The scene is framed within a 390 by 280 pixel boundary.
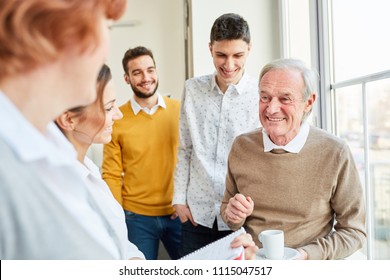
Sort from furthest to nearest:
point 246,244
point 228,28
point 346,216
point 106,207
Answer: point 228,28, point 346,216, point 246,244, point 106,207

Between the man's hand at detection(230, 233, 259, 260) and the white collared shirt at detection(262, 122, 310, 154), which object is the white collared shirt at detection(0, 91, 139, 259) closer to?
the man's hand at detection(230, 233, 259, 260)

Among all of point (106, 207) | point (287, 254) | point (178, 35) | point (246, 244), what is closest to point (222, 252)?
point (246, 244)

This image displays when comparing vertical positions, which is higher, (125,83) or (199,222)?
(125,83)

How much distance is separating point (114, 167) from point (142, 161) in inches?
2.5

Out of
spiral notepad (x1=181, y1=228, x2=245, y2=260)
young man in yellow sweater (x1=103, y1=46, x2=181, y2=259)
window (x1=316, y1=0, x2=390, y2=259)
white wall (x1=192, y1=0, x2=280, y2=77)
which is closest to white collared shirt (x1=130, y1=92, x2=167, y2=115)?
young man in yellow sweater (x1=103, y1=46, x2=181, y2=259)

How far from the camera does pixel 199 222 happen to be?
115 cm

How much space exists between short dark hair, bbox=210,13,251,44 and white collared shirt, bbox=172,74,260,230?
0.37 feet

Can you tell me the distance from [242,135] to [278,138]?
0.10 meters

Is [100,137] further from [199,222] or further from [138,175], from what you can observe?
[199,222]

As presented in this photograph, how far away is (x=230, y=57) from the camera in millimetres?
1062

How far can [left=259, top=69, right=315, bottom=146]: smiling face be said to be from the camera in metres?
0.95

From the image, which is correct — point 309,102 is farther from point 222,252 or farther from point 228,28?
point 222,252

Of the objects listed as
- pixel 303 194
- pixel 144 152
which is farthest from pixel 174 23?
pixel 303 194

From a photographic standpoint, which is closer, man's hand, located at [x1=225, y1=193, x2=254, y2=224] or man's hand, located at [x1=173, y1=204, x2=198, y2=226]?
man's hand, located at [x1=225, y1=193, x2=254, y2=224]
